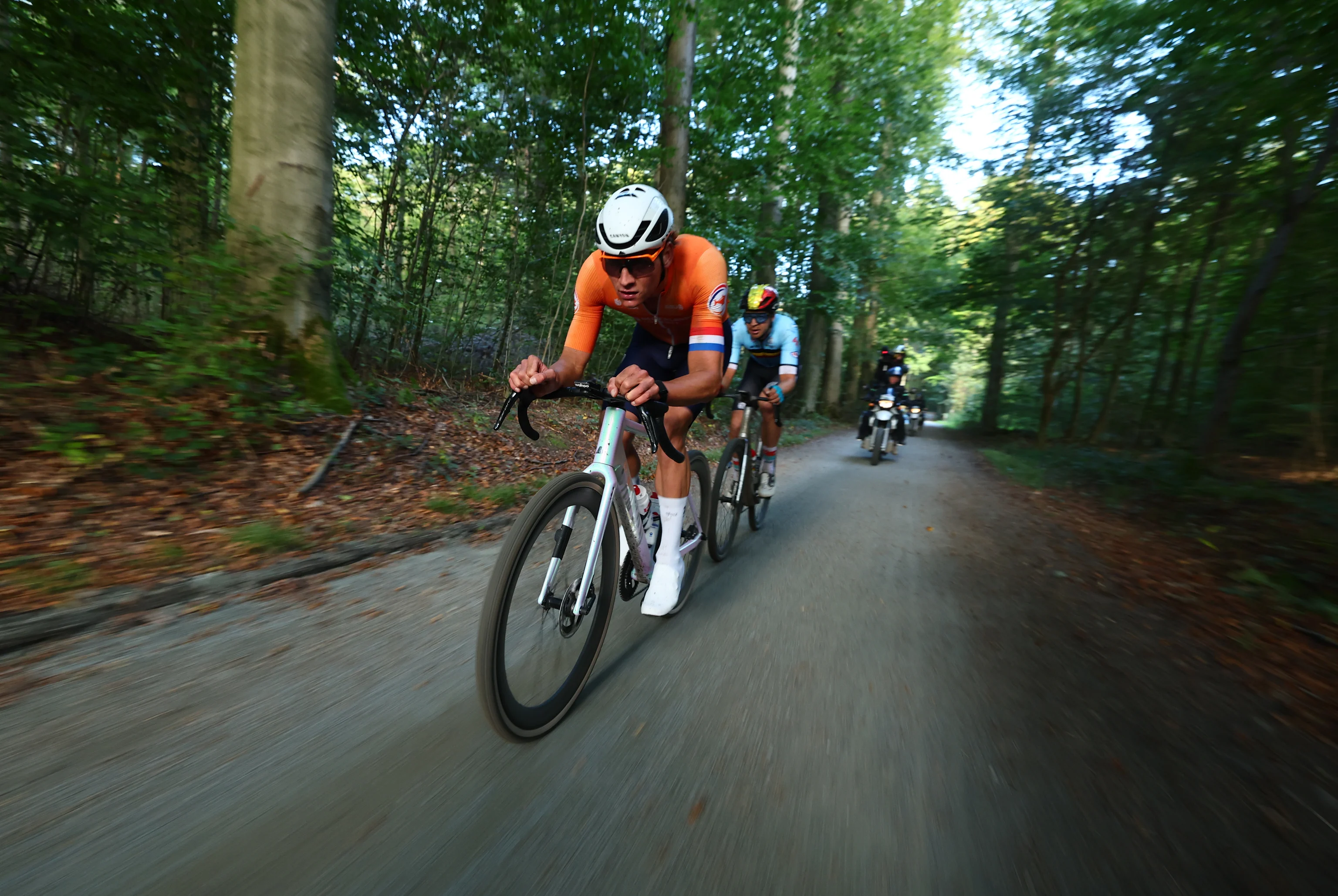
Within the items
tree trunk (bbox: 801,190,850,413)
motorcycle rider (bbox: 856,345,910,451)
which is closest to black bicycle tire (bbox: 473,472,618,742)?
motorcycle rider (bbox: 856,345,910,451)

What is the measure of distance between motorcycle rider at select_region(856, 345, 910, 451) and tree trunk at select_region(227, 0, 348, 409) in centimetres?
933

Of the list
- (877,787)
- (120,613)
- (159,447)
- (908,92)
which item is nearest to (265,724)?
(120,613)

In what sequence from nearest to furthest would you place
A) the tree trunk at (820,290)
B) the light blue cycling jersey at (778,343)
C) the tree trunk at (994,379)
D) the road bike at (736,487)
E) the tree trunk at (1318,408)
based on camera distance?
the road bike at (736,487) < the light blue cycling jersey at (778,343) < the tree trunk at (1318,408) < the tree trunk at (820,290) < the tree trunk at (994,379)

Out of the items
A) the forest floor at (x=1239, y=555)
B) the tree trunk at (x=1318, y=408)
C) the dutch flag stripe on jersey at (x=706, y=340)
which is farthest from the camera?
the tree trunk at (x=1318, y=408)

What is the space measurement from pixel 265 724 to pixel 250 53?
5.59 metres

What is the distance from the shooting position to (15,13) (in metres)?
4.55

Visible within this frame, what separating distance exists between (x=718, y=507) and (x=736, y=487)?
0.57 m

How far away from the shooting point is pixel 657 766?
1.81 m

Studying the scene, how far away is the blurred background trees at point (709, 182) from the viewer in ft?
15.7

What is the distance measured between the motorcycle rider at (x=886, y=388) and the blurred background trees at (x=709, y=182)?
4060 mm

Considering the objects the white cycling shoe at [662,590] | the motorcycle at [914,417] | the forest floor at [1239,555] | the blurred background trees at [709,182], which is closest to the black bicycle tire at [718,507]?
the white cycling shoe at [662,590]

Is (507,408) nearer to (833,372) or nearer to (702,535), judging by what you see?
(702,535)

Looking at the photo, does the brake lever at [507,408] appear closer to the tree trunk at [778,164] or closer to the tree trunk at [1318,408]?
the tree trunk at [1318,408]

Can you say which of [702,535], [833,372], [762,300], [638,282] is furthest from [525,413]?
[833,372]
